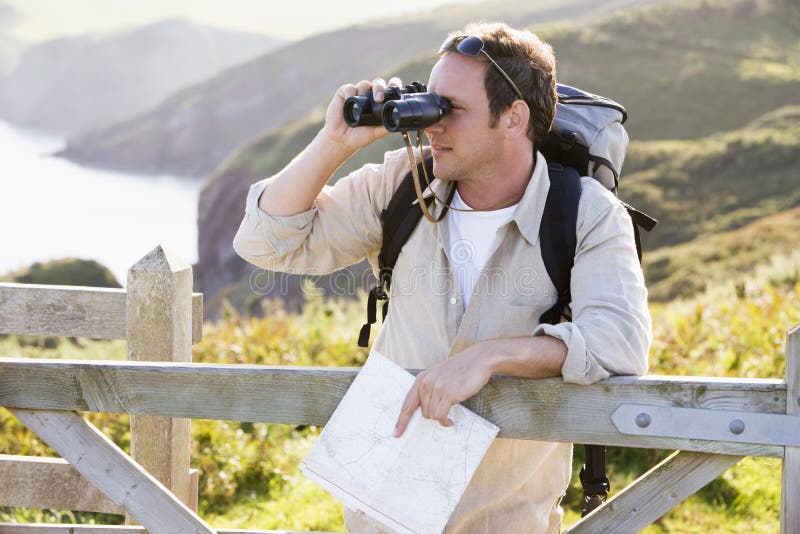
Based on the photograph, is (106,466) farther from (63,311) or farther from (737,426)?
(737,426)

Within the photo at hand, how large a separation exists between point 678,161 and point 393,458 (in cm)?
3554

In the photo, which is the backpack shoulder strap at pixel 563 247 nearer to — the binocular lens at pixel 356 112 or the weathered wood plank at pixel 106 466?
the binocular lens at pixel 356 112

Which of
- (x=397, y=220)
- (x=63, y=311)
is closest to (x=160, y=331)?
(x=63, y=311)

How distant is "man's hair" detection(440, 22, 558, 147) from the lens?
300 centimetres

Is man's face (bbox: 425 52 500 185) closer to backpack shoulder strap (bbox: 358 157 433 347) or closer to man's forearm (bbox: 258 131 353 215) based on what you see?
backpack shoulder strap (bbox: 358 157 433 347)

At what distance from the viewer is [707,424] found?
92.7 inches

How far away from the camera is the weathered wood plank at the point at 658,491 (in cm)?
242

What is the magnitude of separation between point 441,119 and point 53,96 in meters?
199

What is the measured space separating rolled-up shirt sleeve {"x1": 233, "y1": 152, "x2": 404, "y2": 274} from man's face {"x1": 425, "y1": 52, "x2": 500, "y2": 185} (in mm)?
284

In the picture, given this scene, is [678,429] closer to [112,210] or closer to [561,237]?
[561,237]

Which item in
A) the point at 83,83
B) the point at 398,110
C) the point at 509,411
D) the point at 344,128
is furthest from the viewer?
the point at 83,83

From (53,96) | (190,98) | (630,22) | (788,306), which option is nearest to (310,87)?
(190,98)

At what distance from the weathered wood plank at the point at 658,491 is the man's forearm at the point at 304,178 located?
1.37 metres

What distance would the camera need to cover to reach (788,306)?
7.95 metres
